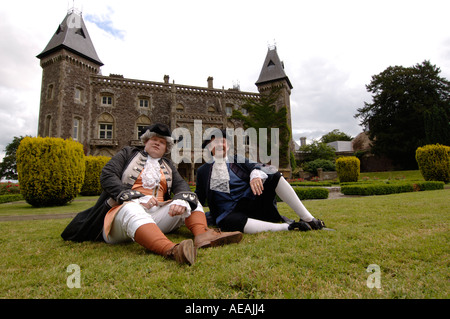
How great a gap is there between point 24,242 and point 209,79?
32.7m

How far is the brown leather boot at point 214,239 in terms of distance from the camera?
2.71 m

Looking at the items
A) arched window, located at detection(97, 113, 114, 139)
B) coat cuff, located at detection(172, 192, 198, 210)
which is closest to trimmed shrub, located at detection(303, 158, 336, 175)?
arched window, located at detection(97, 113, 114, 139)

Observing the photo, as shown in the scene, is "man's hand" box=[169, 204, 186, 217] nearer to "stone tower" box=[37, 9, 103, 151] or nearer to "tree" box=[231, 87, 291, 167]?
"tree" box=[231, 87, 291, 167]

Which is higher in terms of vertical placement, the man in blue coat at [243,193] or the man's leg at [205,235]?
the man in blue coat at [243,193]

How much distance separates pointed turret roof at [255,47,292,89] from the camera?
32.1 m

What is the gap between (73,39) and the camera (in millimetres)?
25656

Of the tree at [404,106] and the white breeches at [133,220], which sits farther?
the tree at [404,106]

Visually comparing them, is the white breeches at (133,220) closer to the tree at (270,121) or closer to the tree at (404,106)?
the tree at (270,121)

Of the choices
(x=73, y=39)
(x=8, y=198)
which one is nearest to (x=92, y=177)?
(x=8, y=198)

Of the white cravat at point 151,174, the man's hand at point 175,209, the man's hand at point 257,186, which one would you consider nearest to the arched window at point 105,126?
the white cravat at point 151,174

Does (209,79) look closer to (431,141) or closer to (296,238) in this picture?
(431,141)

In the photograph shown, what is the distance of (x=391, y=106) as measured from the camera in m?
31.7

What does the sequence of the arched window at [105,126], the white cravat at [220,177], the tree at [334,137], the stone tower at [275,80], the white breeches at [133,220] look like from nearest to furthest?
1. the white breeches at [133,220]
2. the white cravat at [220,177]
3. the arched window at [105,126]
4. the stone tower at [275,80]
5. the tree at [334,137]
